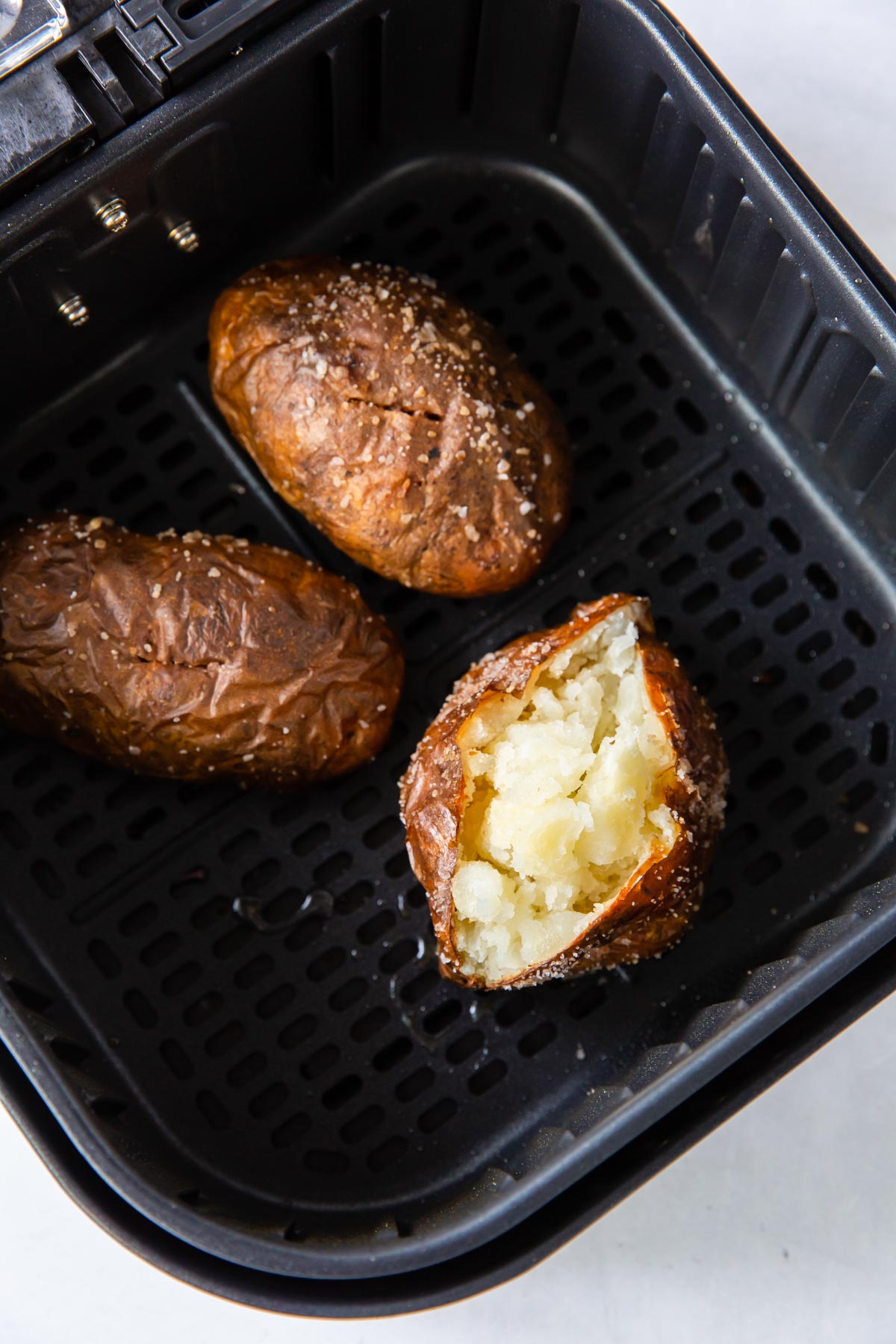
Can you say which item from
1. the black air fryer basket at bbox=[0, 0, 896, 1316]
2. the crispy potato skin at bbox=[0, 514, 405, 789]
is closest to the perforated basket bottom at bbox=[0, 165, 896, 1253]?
the black air fryer basket at bbox=[0, 0, 896, 1316]

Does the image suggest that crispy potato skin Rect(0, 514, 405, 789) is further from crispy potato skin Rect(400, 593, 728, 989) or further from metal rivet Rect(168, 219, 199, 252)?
metal rivet Rect(168, 219, 199, 252)

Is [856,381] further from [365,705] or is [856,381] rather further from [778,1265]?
[778,1265]

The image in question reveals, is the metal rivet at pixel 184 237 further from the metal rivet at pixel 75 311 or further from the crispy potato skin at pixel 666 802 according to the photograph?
the crispy potato skin at pixel 666 802

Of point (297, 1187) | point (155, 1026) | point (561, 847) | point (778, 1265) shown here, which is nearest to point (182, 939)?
point (155, 1026)

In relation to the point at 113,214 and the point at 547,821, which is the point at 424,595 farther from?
the point at 113,214

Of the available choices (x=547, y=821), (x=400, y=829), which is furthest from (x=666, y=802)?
(x=400, y=829)
